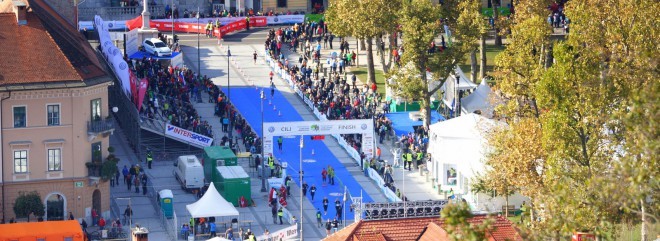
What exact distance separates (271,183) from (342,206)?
512 centimetres

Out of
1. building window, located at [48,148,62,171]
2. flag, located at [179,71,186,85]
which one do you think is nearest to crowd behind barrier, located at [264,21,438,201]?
flag, located at [179,71,186,85]

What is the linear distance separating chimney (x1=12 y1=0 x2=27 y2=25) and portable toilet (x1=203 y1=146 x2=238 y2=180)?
39.6ft

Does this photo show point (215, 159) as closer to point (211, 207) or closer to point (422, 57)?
point (211, 207)

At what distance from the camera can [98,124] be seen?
3792 inches

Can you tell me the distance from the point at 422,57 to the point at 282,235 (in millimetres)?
26217

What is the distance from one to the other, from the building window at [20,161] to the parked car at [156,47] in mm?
34861

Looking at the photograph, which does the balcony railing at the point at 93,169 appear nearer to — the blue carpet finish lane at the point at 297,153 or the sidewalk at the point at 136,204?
the sidewalk at the point at 136,204

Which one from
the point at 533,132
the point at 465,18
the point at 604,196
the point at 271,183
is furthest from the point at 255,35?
the point at 604,196

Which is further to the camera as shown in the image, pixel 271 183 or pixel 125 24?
pixel 125 24

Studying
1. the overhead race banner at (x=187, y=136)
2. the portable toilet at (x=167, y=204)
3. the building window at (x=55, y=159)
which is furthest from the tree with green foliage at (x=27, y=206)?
the overhead race banner at (x=187, y=136)

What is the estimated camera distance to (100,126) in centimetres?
9638

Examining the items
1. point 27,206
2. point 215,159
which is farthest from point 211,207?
point 27,206

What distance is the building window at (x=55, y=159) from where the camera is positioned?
313 feet

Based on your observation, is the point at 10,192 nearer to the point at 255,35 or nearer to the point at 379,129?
the point at 379,129
